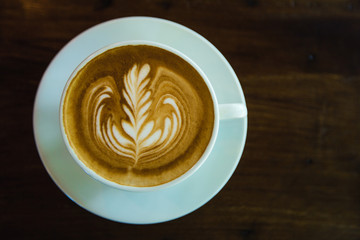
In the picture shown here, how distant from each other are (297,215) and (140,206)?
57cm

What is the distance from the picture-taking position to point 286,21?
1.11 metres

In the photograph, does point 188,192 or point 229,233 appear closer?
point 188,192

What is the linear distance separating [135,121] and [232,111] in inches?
10.6

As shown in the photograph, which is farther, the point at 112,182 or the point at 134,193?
the point at 134,193

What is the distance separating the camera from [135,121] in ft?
2.92

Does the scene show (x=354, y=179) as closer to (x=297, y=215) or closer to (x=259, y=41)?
(x=297, y=215)

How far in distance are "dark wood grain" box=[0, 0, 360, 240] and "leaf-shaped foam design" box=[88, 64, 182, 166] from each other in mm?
298

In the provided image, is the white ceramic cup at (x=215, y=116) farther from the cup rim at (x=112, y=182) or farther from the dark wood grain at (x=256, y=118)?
the dark wood grain at (x=256, y=118)

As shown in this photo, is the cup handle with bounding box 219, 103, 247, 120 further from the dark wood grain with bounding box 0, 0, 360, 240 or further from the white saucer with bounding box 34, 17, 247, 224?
the dark wood grain with bounding box 0, 0, 360, 240

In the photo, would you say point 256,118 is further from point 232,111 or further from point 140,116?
point 140,116

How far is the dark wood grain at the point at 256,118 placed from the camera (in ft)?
3.46

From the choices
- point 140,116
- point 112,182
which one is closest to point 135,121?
point 140,116

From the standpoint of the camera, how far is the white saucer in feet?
3.06

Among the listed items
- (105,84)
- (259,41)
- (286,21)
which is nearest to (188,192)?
(105,84)
